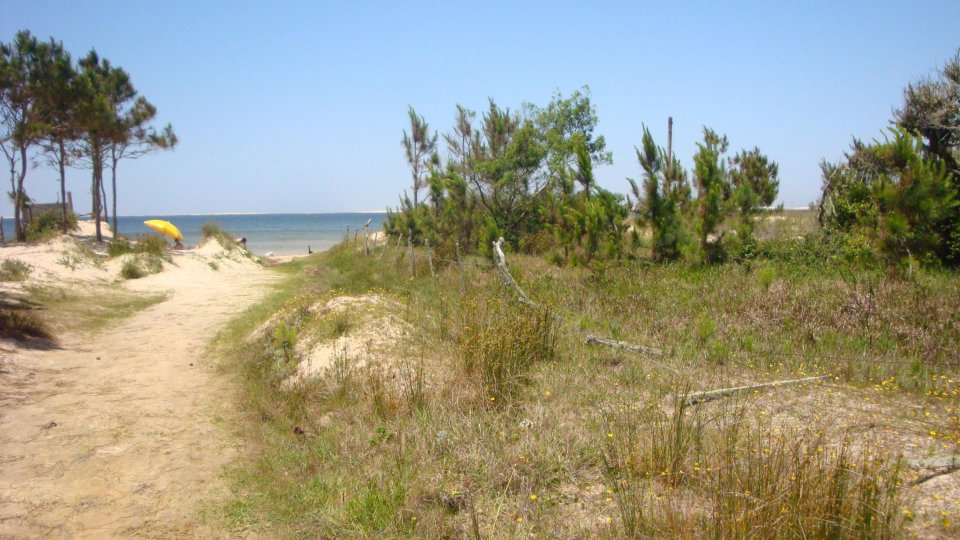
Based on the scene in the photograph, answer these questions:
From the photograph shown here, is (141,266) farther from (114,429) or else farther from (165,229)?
(165,229)

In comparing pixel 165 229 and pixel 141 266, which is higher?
pixel 165 229

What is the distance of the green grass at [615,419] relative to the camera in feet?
10.2

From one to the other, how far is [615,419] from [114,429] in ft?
14.7

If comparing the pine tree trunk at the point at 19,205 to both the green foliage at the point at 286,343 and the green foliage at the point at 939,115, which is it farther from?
the green foliage at the point at 939,115

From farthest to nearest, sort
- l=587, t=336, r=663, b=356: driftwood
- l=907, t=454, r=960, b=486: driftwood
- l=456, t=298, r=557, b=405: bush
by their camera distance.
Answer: l=587, t=336, r=663, b=356: driftwood → l=456, t=298, r=557, b=405: bush → l=907, t=454, r=960, b=486: driftwood

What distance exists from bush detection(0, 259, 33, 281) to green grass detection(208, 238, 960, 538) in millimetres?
5186

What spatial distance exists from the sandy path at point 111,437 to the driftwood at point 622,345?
13.0 feet

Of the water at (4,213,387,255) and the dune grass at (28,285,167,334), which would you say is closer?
the dune grass at (28,285,167,334)

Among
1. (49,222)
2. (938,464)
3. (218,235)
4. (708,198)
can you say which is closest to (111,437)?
(938,464)

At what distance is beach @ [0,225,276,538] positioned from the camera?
386 cm

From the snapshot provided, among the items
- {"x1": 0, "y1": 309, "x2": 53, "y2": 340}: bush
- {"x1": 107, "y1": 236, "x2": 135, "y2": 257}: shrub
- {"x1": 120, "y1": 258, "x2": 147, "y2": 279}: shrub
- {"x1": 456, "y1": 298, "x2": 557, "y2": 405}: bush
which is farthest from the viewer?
{"x1": 107, "y1": 236, "x2": 135, "y2": 257}: shrub

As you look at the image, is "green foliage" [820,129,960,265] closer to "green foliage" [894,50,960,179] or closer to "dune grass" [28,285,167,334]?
"green foliage" [894,50,960,179]

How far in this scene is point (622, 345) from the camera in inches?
249

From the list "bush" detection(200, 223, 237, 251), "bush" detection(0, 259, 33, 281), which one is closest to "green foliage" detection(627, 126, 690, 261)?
"bush" detection(0, 259, 33, 281)
